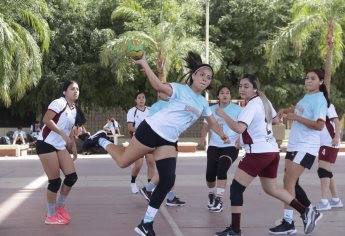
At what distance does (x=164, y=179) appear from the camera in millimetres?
6160

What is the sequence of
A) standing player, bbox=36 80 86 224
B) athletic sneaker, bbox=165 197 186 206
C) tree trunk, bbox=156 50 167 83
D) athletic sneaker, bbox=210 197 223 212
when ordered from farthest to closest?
1. tree trunk, bbox=156 50 167 83
2. athletic sneaker, bbox=165 197 186 206
3. athletic sneaker, bbox=210 197 223 212
4. standing player, bbox=36 80 86 224

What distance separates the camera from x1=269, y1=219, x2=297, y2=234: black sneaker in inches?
269

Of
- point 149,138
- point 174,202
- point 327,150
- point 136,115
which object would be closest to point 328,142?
point 327,150

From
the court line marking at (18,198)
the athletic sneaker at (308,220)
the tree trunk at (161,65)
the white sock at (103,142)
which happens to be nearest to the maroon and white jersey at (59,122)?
the white sock at (103,142)

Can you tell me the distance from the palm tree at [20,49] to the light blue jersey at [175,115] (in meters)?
16.5

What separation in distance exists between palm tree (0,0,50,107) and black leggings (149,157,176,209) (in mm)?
16617

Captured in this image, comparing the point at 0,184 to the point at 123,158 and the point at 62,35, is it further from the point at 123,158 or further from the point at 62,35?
the point at 62,35

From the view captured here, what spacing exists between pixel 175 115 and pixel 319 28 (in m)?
20.3

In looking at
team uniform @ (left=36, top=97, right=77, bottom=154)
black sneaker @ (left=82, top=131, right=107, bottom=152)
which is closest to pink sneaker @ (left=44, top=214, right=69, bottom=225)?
team uniform @ (left=36, top=97, right=77, bottom=154)

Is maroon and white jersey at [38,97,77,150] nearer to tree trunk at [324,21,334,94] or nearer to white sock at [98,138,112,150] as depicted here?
white sock at [98,138,112,150]

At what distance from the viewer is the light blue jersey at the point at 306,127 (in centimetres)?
701

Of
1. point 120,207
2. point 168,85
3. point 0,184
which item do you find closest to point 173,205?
point 120,207

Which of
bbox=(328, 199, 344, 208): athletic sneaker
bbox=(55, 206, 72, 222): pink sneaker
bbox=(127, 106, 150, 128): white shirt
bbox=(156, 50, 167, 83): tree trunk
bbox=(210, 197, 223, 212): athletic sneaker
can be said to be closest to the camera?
bbox=(55, 206, 72, 222): pink sneaker

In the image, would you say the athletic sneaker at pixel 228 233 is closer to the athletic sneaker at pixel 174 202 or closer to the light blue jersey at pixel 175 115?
the light blue jersey at pixel 175 115
